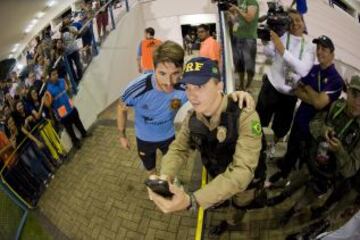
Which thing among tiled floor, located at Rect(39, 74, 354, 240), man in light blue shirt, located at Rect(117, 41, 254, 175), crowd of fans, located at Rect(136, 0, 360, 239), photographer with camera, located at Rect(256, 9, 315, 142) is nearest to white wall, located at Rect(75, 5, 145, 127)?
tiled floor, located at Rect(39, 74, 354, 240)

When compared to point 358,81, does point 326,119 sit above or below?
below

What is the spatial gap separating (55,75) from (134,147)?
108cm

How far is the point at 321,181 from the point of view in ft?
5.99

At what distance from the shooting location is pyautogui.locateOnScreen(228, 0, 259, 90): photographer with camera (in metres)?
2.62

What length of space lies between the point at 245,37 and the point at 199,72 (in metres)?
1.87

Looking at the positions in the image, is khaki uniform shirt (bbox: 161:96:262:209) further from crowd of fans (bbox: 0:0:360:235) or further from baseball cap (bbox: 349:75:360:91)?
baseball cap (bbox: 349:75:360:91)

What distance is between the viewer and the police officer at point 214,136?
1005 millimetres

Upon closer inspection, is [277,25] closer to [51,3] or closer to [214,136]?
[214,136]

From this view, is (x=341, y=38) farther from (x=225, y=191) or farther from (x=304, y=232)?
(x=225, y=191)

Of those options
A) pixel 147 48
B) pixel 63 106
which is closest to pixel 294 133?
pixel 147 48

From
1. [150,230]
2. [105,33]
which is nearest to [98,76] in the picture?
[105,33]

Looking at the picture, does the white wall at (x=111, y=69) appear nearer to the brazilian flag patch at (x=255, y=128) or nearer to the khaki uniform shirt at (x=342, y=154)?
the khaki uniform shirt at (x=342, y=154)

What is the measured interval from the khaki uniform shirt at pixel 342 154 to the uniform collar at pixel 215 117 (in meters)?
0.76

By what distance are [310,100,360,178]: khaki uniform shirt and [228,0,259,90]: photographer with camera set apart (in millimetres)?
1284
